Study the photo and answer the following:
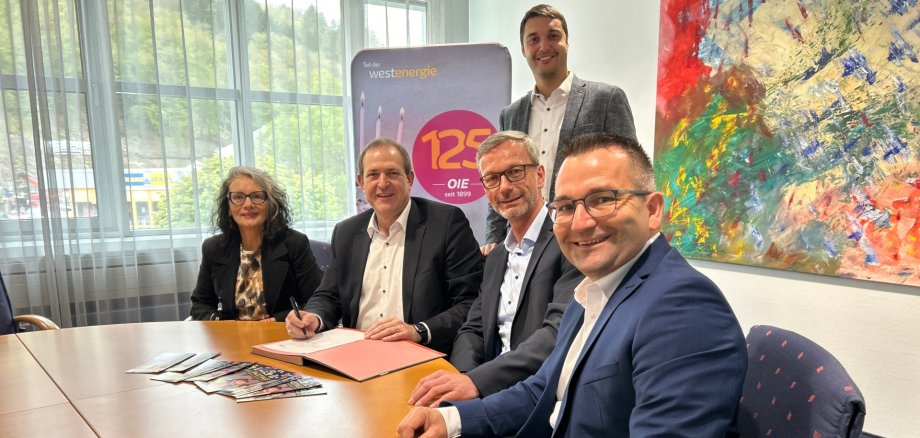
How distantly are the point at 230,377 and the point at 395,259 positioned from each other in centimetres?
92

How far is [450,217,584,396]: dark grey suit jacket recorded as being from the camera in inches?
61.9

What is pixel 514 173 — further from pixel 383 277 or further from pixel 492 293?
pixel 383 277

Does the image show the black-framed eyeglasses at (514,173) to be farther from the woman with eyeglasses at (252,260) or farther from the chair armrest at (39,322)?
the chair armrest at (39,322)

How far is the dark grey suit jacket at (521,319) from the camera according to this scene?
1571 mm

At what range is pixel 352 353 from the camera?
170cm

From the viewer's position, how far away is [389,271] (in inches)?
91.5

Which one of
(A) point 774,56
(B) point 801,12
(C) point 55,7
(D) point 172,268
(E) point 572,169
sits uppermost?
(C) point 55,7

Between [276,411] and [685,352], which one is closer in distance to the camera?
[685,352]

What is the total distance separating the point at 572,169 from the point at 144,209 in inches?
133

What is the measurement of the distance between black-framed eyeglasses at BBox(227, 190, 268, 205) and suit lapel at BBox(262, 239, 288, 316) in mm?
262

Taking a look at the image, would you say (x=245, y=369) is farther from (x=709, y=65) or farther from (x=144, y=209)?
(x=709, y=65)

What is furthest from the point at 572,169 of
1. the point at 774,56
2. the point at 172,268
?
the point at 172,268

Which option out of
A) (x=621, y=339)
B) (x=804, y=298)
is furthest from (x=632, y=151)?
(x=804, y=298)

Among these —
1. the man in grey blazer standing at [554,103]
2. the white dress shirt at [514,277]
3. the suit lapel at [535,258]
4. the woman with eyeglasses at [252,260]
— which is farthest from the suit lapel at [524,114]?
the woman with eyeglasses at [252,260]
